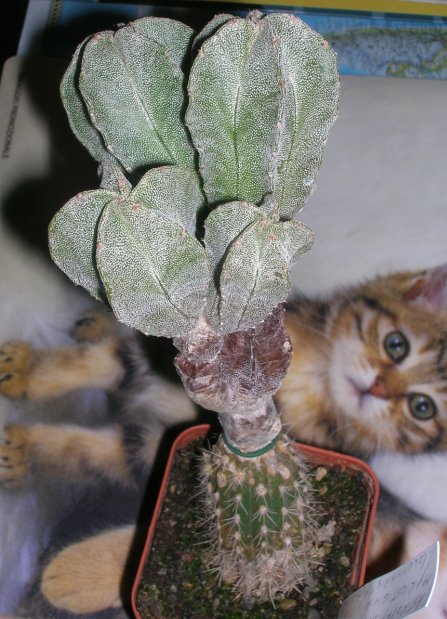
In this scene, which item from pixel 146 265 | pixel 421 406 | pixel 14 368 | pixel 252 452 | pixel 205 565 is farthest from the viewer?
pixel 14 368

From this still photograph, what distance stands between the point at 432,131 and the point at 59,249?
110 centimetres

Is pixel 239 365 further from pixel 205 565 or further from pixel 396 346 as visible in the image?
pixel 396 346

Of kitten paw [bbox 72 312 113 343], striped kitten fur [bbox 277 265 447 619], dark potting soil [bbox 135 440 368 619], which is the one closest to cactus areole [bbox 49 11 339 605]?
dark potting soil [bbox 135 440 368 619]

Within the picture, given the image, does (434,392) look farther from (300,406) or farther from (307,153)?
(307,153)

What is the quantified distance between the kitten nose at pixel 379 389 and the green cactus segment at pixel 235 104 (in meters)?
0.66

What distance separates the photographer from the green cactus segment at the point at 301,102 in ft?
1.59

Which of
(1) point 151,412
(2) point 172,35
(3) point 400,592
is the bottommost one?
(1) point 151,412

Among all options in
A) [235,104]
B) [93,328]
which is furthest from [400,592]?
[93,328]

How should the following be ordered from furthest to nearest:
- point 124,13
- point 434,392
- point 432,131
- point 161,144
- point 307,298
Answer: point 124,13 → point 432,131 → point 307,298 → point 434,392 → point 161,144

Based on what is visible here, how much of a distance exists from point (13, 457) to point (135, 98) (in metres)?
0.77

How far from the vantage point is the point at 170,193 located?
464 millimetres

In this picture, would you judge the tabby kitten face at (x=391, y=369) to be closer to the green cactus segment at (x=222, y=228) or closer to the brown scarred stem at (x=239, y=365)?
the brown scarred stem at (x=239, y=365)

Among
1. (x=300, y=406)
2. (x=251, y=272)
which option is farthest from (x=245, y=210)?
(x=300, y=406)

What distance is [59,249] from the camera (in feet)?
1.59
